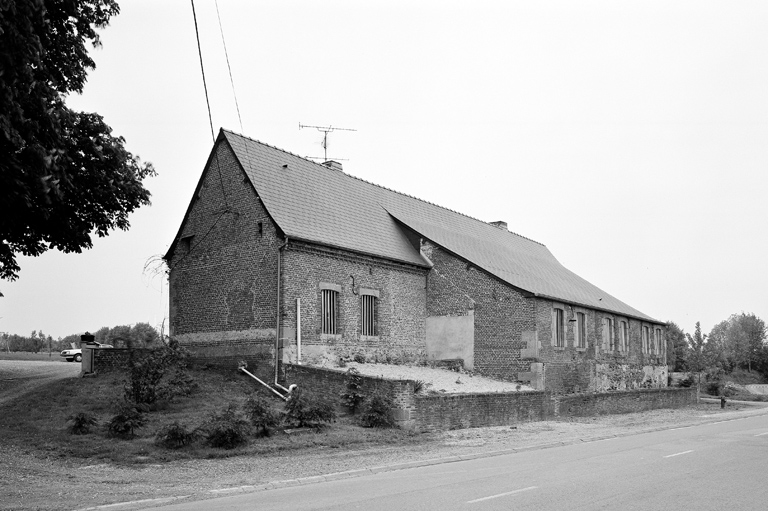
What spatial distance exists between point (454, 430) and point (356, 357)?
6.41 meters

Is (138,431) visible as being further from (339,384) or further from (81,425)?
(339,384)

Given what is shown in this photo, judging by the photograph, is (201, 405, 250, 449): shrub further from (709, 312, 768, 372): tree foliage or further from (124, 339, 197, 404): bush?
(709, 312, 768, 372): tree foliage

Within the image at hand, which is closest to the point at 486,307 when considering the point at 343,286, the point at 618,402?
the point at 343,286

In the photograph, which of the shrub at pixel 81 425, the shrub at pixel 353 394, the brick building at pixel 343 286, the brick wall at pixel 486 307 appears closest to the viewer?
the shrub at pixel 81 425

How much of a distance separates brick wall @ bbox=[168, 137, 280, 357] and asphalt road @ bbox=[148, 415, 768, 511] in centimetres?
1179

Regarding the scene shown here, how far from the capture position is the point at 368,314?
28.3 meters

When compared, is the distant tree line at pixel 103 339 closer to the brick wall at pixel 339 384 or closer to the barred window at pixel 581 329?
the brick wall at pixel 339 384

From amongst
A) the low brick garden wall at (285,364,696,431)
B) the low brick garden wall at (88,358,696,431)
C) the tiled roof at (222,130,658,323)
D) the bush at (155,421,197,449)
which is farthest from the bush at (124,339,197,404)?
the tiled roof at (222,130,658,323)

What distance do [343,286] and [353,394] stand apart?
22.2ft

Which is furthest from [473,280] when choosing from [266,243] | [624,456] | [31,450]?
[31,450]

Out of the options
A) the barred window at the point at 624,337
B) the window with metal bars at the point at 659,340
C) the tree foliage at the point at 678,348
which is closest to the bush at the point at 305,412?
the barred window at the point at 624,337

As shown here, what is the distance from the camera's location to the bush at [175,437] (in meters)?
15.7

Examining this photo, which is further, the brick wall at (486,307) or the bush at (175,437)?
the brick wall at (486,307)

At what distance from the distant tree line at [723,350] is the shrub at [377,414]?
38535mm
